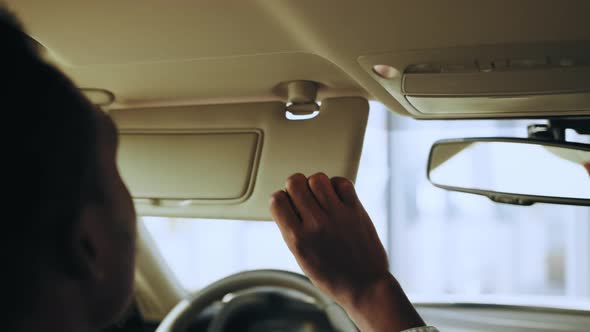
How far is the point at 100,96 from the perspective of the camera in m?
1.24

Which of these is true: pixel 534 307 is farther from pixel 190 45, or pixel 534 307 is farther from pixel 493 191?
pixel 190 45

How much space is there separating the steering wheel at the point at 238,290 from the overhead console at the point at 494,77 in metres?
0.77

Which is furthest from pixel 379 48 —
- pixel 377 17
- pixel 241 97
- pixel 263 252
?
pixel 263 252

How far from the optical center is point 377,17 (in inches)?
29.2

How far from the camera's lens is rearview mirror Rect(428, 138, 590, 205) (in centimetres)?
110

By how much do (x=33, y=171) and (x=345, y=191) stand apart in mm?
616

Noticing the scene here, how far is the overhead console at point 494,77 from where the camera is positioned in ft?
2.67

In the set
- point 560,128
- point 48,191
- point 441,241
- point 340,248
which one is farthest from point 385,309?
point 441,241

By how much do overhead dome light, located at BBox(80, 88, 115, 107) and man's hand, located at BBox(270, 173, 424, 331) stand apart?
0.51 m

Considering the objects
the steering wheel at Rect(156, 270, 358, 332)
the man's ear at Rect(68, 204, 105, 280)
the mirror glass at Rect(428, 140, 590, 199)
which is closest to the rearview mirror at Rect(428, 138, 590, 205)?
the mirror glass at Rect(428, 140, 590, 199)

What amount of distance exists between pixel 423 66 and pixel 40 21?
0.62 meters

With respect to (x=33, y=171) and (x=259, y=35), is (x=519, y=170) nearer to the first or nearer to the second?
(x=259, y=35)

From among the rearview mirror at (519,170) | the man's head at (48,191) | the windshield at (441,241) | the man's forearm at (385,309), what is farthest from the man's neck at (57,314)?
the windshield at (441,241)

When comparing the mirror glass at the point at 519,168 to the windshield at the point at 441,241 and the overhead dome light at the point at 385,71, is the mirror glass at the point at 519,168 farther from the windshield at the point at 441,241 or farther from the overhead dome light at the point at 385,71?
the windshield at the point at 441,241
